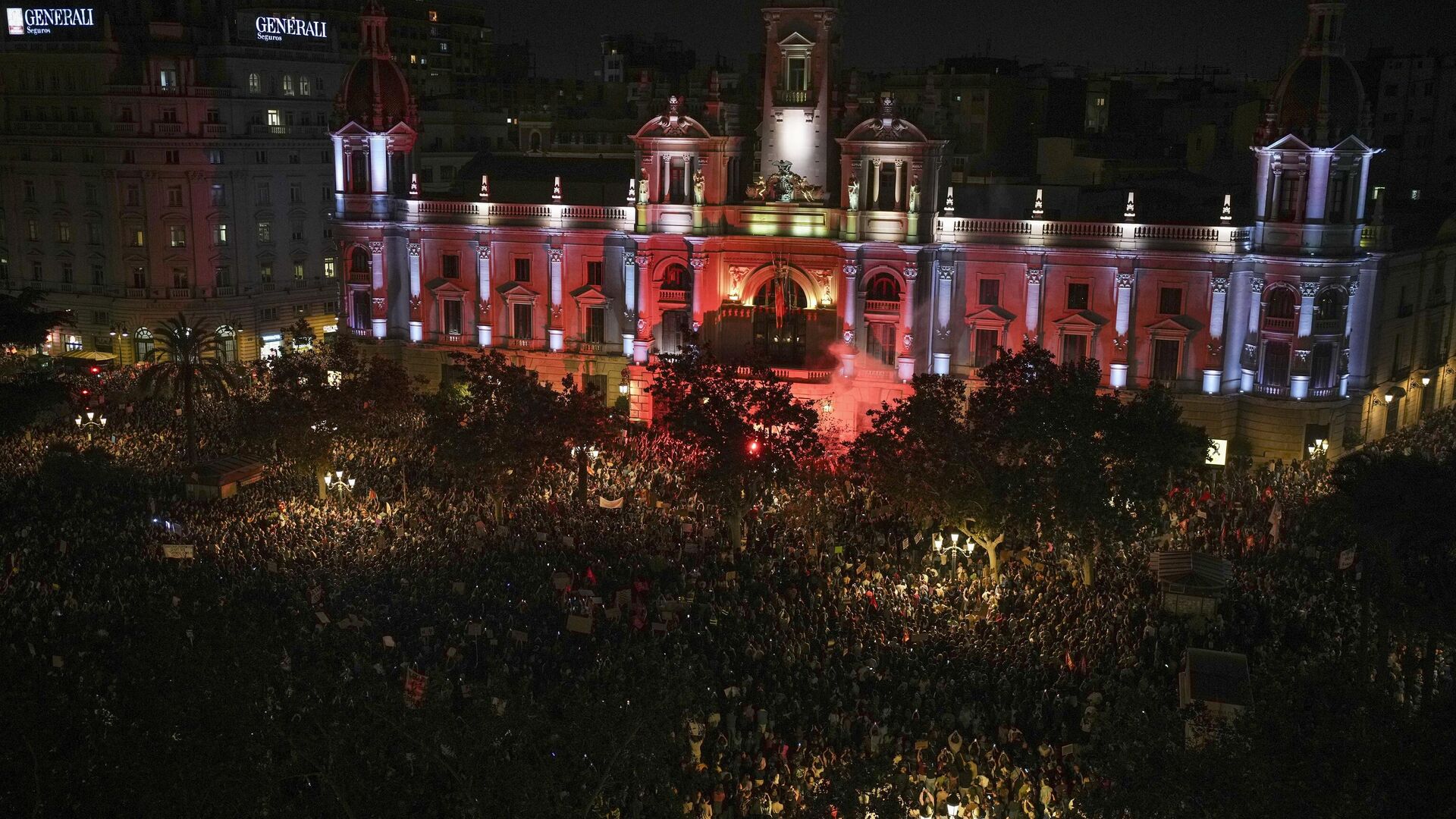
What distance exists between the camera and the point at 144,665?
2800 cm

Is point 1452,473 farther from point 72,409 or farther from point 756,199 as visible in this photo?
point 72,409

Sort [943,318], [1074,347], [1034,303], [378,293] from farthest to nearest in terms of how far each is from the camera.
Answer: [378,293] → [943,318] → [1074,347] → [1034,303]

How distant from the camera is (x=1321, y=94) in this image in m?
55.3

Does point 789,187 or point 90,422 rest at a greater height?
point 789,187

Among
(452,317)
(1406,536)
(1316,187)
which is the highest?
(1316,187)

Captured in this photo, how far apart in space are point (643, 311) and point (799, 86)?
11.7 meters

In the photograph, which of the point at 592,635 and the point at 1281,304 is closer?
the point at 592,635

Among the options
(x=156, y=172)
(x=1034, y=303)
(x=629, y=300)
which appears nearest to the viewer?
(x=1034, y=303)

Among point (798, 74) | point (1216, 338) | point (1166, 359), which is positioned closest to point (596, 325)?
point (798, 74)

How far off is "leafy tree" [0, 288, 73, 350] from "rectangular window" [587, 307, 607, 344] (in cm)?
2950

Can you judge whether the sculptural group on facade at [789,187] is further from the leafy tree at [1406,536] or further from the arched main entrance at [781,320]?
the leafy tree at [1406,536]

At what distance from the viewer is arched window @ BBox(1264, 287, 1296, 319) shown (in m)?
56.3

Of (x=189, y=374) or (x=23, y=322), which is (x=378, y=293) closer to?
(x=189, y=374)

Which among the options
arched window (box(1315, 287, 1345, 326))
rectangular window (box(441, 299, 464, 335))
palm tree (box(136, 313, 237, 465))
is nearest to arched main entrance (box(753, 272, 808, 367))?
rectangular window (box(441, 299, 464, 335))
